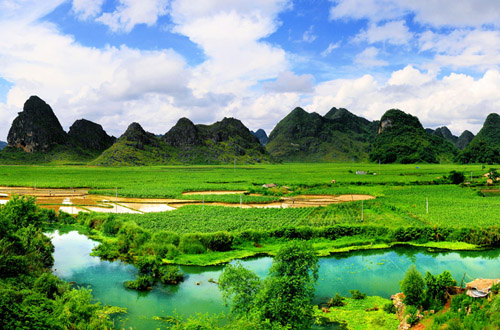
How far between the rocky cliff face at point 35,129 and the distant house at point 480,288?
571 feet

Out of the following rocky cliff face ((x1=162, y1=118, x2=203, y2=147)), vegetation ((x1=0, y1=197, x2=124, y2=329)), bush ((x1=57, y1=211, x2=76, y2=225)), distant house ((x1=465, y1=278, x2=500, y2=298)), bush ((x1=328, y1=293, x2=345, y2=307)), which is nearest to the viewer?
vegetation ((x1=0, y1=197, x2=124, y2=329))

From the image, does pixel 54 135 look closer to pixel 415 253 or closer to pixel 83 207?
pixel 83 207

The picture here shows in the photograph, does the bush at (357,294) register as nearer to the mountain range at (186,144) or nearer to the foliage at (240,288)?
the foliage at (240,288)

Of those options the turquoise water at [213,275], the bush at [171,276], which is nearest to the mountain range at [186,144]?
the turquoise water at [213,275]

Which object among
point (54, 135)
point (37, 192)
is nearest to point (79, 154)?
point (54, 135)

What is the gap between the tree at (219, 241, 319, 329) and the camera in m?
12.1

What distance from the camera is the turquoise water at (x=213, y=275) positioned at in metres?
15.8

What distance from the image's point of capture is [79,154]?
158 m

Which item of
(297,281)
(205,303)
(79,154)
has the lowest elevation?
(205,303)

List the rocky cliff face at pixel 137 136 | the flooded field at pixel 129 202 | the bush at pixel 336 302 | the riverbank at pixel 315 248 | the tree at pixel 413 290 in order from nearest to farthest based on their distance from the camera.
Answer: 1. the tree at pixel 413 290
2. the bush at pixel 336 302
3. the riverbank at pixel 315 248
4. the flooded field at pixel 129 202
5. the rocky cliff face at pixel 137 136

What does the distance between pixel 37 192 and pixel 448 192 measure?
64.7m

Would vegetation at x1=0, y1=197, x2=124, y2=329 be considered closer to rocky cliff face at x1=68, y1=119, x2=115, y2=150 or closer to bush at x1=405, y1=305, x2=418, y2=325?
bush at x1=405, y1=305, x2=418, y2=325

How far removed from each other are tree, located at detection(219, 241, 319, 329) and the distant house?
7341 millimetres

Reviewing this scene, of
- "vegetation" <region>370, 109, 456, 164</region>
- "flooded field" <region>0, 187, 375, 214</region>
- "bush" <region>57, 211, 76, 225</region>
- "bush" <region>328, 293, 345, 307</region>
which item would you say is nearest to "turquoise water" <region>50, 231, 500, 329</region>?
"bush" <region>328, 293, 345, 307</region>
